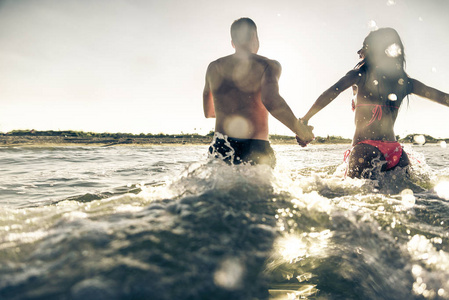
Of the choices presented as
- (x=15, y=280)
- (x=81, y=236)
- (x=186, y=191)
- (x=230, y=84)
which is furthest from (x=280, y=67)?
(x=15, y=280)

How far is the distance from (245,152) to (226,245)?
165 cm

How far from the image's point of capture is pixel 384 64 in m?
Answer: 3.46

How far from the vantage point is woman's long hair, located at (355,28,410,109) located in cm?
345

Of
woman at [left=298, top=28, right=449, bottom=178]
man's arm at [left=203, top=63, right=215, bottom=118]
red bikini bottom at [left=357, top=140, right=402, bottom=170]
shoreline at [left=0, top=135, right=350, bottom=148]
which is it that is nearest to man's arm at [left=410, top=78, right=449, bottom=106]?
woman at [left=298, top=28, right=449, bottom=178]

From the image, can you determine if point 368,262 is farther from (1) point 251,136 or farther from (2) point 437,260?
(1) point 251,136

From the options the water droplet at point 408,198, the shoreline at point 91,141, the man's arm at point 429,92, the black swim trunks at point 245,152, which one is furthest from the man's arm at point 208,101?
the shoreline at point 91,141

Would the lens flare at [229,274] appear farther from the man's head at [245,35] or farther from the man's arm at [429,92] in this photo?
the man's arm at [429,92]

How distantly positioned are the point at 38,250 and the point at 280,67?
278 centimetres

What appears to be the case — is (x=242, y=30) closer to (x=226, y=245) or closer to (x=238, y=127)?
(x=238, y=127)

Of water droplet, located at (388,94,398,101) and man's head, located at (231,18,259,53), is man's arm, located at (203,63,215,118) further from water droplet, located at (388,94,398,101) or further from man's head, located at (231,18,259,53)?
water droplet, located at (388,94,398,101)

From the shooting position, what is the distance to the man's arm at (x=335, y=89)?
343cm

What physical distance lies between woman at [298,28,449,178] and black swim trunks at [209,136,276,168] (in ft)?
3.59

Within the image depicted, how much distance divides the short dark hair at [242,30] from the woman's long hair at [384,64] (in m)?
1.61

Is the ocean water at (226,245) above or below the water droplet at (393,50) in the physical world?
below
